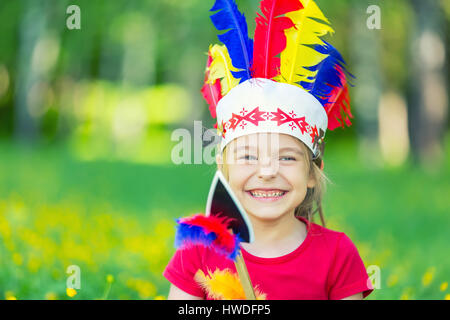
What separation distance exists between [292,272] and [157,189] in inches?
277

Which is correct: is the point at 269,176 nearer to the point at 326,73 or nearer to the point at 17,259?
the point at 326,73

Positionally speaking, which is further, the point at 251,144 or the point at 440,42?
the point at 440,42

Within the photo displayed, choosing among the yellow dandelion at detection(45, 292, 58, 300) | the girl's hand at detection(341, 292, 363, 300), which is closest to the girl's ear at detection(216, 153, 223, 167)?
the girl's hand at detection(341, 292, 363, 300)

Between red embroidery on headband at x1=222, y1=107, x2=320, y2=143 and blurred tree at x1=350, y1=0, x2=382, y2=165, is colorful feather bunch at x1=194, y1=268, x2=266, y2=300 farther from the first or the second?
blurred tree at x1=350, y1=0, x2=382, y2=165

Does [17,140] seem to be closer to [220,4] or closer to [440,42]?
[440,42]

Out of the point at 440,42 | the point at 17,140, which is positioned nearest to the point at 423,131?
the point at 440,42

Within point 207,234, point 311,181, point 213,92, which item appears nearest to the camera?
point 207,234

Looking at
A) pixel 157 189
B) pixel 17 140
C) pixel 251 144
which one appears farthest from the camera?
pixel 17 140

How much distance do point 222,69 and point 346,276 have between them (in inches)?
47.2

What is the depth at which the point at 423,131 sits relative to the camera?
1208 cm

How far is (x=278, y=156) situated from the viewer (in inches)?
106

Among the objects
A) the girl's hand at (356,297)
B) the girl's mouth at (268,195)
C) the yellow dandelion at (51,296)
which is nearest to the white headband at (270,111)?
the girl's mouth at (268,195)

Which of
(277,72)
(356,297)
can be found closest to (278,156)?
(277,72)
